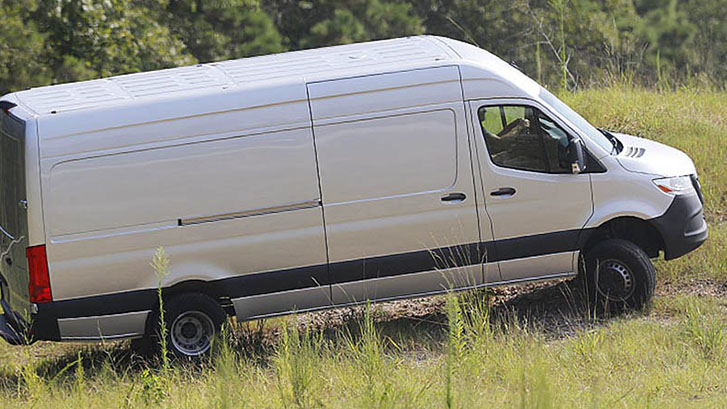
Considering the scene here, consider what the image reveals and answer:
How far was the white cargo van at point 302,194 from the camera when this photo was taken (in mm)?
7770

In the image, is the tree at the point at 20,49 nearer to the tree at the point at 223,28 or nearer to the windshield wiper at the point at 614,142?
the tree at the point at 223,28

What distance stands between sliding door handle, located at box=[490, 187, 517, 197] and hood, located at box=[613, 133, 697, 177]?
88 cm

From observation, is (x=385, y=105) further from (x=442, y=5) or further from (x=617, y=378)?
(x=442, y=5)

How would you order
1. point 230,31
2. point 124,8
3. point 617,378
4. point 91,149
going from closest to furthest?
point 617,378
point 91,149
point 124,8
point 230,31

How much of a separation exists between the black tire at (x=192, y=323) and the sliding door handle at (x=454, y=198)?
1.87 meters

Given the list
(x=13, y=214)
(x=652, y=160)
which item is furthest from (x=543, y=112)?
(x=13, y=214)

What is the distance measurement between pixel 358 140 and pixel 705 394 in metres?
3.16

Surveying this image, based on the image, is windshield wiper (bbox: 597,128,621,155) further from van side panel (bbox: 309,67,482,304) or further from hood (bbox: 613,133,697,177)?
van side panel (bbox: 309,67,482,304)

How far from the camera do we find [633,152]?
8.57 meters

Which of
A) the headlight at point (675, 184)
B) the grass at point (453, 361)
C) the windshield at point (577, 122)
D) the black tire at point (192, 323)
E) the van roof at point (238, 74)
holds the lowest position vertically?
the grass at point (453, 361)

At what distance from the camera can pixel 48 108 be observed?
7855 mm

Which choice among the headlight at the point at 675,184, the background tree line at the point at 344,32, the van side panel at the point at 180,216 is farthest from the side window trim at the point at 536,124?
the background tree line at the point at 344,32

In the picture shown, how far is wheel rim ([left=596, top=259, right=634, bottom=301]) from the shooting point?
834 centimetres

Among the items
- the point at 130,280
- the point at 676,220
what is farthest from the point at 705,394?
the point at 130,280
